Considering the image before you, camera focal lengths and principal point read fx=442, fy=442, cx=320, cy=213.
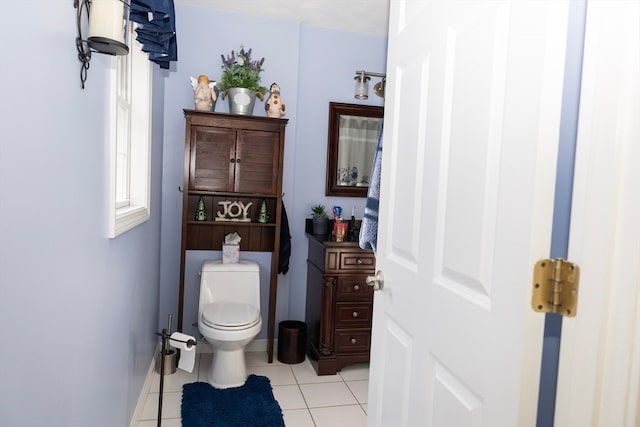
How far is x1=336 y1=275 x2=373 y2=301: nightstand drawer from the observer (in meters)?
3.05

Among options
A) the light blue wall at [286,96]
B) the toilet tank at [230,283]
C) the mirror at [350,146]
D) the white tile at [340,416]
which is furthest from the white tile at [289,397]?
the mirror at [350,146]

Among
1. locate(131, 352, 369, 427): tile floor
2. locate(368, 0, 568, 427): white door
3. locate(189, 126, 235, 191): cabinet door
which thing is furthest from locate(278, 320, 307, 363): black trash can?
locate(368, 0, 568, 427): white door

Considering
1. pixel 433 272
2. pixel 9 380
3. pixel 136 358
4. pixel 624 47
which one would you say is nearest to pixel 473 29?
pixel 624 47

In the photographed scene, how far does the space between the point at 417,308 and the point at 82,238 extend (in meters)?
1.01

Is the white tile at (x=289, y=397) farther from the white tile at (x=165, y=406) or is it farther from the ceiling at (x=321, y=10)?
the ceiling at (x=321, y=10)

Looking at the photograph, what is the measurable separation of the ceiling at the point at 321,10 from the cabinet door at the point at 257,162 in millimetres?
881

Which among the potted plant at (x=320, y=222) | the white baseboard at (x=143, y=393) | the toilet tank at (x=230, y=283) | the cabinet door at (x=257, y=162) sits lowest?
the white baseboard at (x=143, y=393)

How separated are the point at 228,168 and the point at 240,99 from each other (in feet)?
1.59

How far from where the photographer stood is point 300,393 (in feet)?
9.11

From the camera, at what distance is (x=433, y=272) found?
1114 millimetres

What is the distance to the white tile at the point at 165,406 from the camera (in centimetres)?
242

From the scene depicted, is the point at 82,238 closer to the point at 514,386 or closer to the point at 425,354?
the point at 425,354

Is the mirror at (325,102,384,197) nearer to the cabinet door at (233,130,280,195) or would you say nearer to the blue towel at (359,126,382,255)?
the cabinet door at (233,130,280,195)

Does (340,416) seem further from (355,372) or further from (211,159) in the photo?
(211,159)
